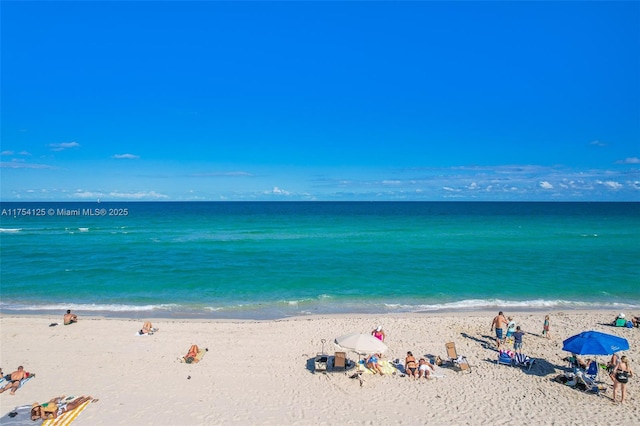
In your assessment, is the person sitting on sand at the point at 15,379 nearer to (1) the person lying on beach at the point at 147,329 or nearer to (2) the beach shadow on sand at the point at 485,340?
(1) the person lying on beach at the point at 147,329

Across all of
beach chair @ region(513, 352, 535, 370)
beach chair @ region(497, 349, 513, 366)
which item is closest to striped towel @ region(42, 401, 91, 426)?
beach chair @ region(497, 349, 513, 366)

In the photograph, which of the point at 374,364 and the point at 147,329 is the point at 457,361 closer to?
the point at 374,364

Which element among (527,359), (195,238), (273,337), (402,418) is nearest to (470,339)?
(527,359)

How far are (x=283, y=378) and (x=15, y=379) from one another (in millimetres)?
7693

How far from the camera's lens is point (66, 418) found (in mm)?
9477

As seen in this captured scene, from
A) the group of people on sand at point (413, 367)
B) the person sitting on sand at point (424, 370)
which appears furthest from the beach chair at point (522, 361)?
the person sitting on sand at point (424, 370)

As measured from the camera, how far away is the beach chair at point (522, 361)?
12.5 m

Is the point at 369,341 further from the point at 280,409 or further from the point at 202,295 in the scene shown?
the point at 202,295

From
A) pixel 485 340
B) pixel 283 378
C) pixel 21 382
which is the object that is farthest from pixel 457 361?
pixel 21 382

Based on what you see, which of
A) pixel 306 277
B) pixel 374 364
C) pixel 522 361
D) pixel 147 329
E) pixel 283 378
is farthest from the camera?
pixel 306 277

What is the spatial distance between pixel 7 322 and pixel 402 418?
17.5m

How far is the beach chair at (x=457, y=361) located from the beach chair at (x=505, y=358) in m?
1.07

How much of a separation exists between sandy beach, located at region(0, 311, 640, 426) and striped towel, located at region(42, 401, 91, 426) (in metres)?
0.18

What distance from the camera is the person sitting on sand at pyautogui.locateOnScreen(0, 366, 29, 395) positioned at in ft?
36.0
